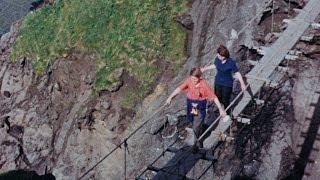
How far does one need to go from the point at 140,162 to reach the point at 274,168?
10.6 ft

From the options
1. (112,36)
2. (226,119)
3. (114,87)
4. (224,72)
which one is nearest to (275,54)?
(224,72)

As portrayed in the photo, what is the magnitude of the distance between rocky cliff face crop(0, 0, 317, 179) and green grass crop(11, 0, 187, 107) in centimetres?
35

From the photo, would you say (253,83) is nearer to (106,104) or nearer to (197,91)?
(197,91)

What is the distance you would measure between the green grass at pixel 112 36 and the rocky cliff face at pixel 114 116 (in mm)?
352

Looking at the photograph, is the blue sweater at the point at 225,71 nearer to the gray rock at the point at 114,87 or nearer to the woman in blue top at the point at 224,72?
the woman in blue top at the point at 224,72

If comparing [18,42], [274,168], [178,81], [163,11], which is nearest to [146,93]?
[178,81]

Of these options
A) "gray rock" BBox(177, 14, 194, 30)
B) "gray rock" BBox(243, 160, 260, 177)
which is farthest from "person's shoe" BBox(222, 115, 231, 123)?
"gray rock" BBox(177, 14, 194, 30)

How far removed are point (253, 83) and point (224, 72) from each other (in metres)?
2.13

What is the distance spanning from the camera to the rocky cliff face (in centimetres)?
1421

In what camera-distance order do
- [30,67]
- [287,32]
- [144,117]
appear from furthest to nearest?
[30,67], [144,117], [287,32]

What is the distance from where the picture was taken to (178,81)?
16984 mm

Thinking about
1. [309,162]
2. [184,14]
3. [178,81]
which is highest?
[184,14]

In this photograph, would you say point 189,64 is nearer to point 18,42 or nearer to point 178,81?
point 178,81

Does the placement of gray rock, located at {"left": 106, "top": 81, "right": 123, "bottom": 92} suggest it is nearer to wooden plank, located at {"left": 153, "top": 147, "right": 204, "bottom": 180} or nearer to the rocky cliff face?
the rocky cliff face
